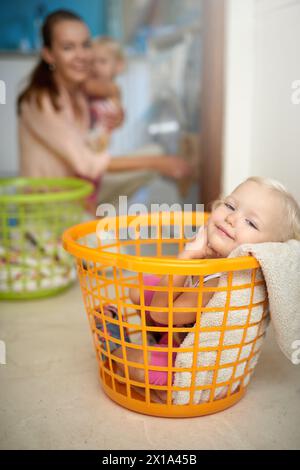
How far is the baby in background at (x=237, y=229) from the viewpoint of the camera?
833 mm

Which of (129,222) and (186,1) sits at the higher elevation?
(186,1)

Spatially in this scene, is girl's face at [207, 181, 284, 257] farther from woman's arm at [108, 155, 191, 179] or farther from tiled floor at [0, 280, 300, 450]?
woman's arm at [108, 155, 191, 179]

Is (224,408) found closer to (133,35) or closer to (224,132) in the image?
(224,132)

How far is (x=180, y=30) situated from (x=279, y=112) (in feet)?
2.95

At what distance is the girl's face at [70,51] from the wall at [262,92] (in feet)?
2.14

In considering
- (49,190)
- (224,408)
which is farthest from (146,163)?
(224,408)

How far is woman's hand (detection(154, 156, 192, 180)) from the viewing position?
201cm

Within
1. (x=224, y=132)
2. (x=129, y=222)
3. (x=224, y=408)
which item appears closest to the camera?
(x=224, y=408)

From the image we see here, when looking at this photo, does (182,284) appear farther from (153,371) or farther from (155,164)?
(155,164)

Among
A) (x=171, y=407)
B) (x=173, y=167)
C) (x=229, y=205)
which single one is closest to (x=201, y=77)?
(x=173, y=167)

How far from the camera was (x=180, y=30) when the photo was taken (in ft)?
6.28

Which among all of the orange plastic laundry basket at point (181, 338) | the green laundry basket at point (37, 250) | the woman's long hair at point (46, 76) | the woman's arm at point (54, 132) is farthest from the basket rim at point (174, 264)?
the woman's long hair at point (46, 76)

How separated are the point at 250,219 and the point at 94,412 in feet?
1.41
